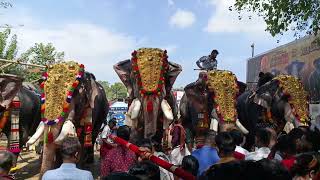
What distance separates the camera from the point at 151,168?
3104mm

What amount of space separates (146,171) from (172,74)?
5.37 metres

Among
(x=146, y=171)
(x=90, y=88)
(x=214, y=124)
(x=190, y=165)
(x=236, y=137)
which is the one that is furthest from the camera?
(x=214, y=124)

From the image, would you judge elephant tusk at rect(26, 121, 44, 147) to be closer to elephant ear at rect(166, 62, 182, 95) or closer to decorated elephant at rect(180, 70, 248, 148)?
elephant ear at rect(166, 62, 182, 95)

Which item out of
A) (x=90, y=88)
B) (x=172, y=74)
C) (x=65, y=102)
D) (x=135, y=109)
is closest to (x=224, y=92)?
(x=172, y=74)

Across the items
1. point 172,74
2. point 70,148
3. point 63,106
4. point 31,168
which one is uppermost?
point 172,74

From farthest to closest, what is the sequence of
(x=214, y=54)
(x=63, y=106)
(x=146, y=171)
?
(x=214, y=54) → (x=63, y=106) → (x=146, y=171)

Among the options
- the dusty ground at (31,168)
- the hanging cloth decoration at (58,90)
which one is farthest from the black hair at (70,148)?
the dusty ground at (31,168)

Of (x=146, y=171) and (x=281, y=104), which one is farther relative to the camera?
(x=281, y=104)

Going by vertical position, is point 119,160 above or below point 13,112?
below

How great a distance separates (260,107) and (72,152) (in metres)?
6.16

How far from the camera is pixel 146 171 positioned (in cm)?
304

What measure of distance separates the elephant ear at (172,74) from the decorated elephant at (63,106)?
1328 mm

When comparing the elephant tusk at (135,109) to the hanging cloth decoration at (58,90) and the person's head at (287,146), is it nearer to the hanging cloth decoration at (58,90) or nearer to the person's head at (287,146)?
the hanging cloth decoration at (58,90)

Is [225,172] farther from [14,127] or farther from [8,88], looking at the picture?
[14,127]
